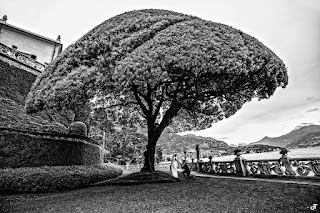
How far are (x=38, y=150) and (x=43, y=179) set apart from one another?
2028 millimetres

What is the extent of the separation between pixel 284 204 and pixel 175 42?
6.23m

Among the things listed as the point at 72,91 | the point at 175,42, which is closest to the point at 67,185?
the point at 72,91

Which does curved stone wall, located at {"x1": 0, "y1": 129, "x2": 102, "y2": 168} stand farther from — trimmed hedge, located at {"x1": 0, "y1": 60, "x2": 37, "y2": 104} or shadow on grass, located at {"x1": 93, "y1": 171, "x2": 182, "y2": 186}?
trimmed hedge, located at {"x1": 0, "y1": 60, "x2": 37, "y2": 104}

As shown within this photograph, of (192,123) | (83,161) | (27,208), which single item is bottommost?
(27,208)

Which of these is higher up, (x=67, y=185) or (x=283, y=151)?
(x=283, y=151)

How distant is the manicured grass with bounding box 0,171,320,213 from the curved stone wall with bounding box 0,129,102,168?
2.25 meters

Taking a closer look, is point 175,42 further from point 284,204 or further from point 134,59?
point 284,204

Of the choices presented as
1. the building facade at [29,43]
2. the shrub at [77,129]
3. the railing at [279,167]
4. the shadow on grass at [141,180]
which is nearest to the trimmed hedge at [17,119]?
the shrub at [77,129]

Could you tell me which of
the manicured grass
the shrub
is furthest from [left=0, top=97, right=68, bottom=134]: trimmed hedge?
the manicured grass

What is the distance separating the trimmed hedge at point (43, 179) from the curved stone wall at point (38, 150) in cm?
74

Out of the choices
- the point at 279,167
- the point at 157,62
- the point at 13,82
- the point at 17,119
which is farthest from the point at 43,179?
the point at 13,82

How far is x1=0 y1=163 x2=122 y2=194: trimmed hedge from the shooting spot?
8172 mm

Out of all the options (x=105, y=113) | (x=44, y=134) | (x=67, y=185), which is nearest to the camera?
(x=67, y=185)

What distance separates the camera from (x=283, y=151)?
8.62 meters
